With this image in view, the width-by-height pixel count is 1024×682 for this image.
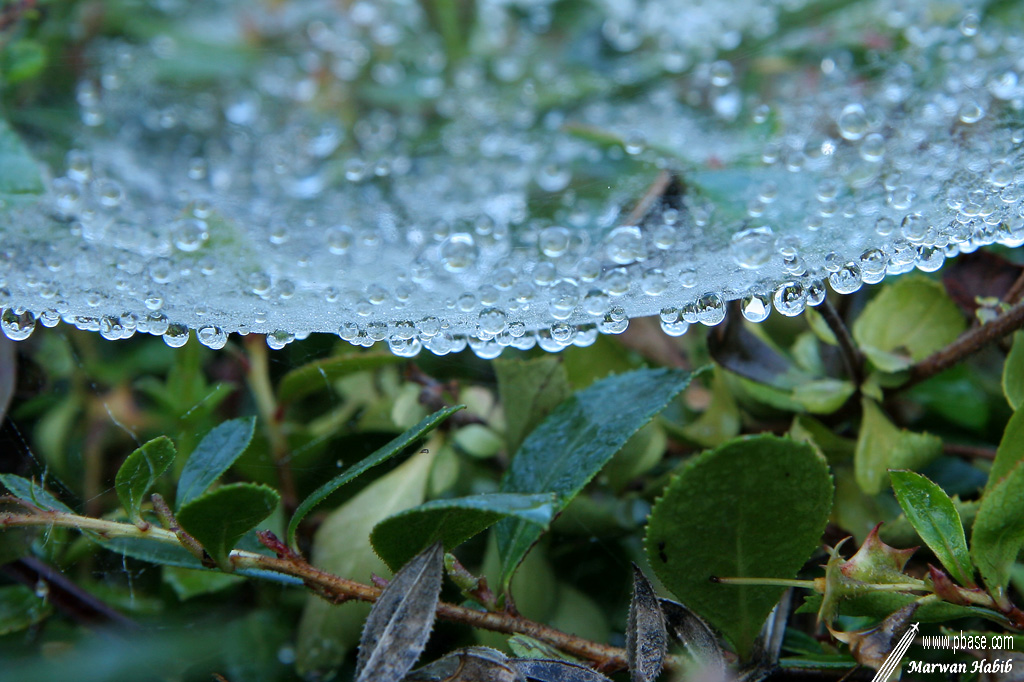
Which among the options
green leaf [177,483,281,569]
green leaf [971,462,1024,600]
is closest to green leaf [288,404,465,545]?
green leaf [177,483,281,569]

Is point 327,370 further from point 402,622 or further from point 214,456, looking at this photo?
point 402,622

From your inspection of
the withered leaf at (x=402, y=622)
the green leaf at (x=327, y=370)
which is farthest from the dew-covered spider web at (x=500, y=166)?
the withered leaf at (x=402, y=622)

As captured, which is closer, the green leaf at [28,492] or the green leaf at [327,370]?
the green leaf at [28,492]

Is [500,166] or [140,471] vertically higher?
[500,166]

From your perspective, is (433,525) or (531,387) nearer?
(433,525)

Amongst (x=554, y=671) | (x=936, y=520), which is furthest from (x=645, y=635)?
(x=936, y=520)

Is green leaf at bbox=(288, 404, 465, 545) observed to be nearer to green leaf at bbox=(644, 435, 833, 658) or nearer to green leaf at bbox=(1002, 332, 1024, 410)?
green leaf at bbox=(644, 435, 833, 658)

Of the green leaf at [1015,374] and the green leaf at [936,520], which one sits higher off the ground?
the green leaf at [1015,374]

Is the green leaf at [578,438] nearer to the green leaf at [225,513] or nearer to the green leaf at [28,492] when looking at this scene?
the green leaf at [225,513]
